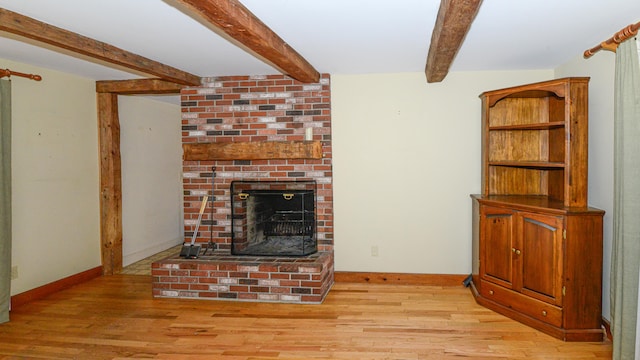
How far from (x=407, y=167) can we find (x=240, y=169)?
1.68 meters

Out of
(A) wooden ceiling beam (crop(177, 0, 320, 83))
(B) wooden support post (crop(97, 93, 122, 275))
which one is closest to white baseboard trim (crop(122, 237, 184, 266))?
(B) wooden support post (crop(97, 93, 122, 275))

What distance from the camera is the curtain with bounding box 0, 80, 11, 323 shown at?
3.39m

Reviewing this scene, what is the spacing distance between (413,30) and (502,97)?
4.36ft

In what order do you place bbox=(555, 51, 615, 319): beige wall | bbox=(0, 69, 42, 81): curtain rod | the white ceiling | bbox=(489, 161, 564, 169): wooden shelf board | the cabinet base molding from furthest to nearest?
bbox=(0, 69, 42, 81): curtain rod → bbox=(489, 161, 564, 169): wooden shelf board → bbox=(555, 51, 615, 319): beige wall → the cabinet base molding → the white ceiling

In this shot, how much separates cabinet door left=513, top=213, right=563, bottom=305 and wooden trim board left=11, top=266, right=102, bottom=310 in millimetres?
4147

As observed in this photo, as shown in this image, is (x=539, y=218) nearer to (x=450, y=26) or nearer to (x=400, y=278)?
(x=400, y=278)

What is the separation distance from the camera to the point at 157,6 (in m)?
2.41

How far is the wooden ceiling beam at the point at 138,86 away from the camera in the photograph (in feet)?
14.6

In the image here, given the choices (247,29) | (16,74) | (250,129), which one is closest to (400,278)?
(250,129)

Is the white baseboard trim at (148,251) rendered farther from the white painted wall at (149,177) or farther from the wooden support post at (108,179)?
the wooden support post at (108,179)

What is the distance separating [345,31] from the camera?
2.88 m

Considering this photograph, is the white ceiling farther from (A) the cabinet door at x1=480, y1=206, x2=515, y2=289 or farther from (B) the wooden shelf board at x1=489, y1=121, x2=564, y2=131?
(A) the cabinet door at x1=480, y1=206, x2=515, y2=289

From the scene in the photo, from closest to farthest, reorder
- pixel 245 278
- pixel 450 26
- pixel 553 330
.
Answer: pixel 450 26 → pixel 553 330 → pixel 245 278

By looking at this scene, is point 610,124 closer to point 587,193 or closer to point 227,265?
point 587,193
